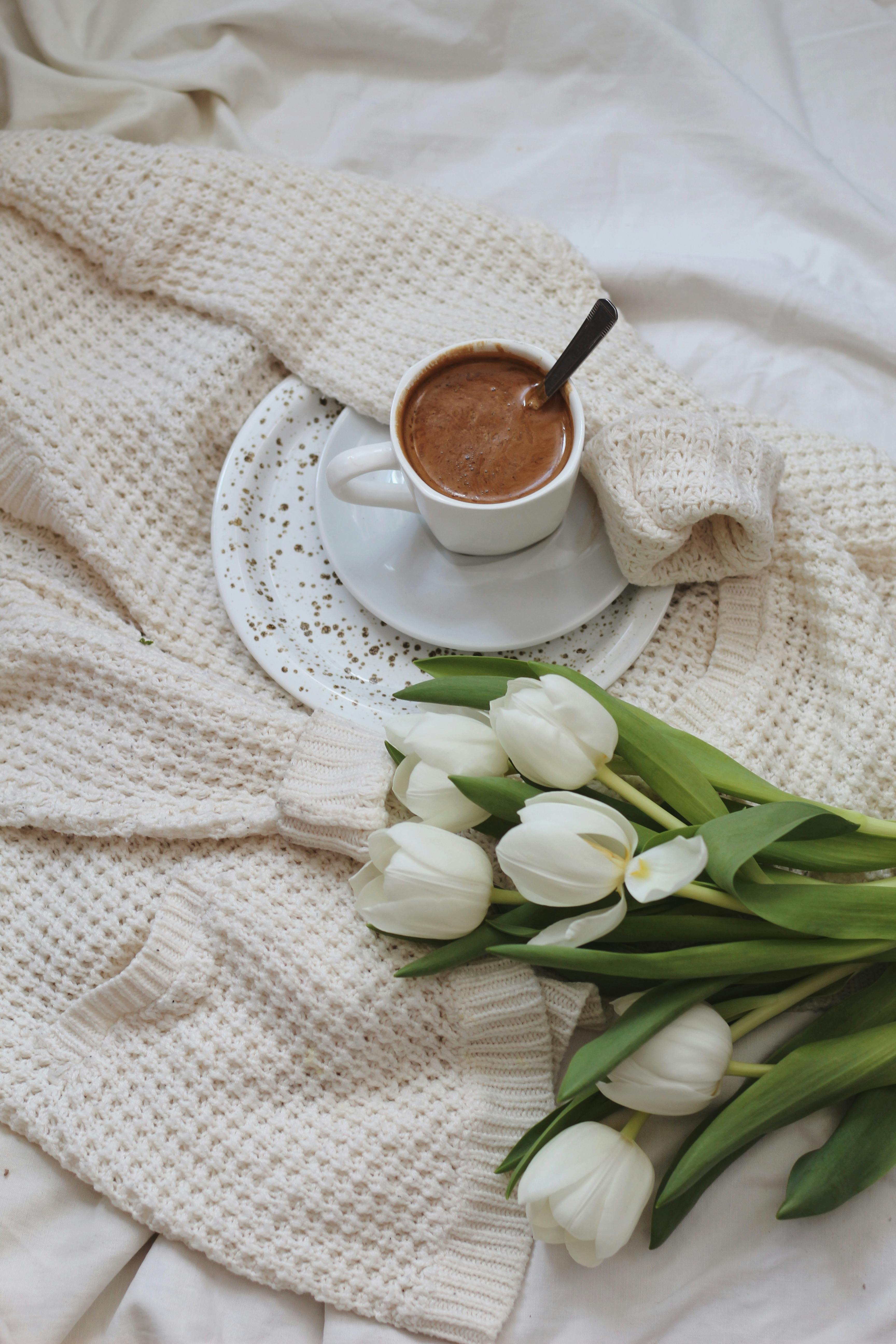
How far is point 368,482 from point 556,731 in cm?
33

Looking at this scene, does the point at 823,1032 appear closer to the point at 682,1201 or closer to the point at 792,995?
the point at 792,995

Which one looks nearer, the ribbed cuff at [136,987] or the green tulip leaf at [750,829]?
the green tulip leaf at [750,829]

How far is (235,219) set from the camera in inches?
37.8

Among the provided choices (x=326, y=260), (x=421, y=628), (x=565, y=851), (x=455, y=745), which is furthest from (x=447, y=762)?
(x=326, y=260)

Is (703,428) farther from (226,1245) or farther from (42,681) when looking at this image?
(226,1245)

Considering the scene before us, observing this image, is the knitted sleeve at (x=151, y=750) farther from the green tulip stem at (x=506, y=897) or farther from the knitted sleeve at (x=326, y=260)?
the knitted sleeve at (x=326, y=260)

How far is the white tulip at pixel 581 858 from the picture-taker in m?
0.57

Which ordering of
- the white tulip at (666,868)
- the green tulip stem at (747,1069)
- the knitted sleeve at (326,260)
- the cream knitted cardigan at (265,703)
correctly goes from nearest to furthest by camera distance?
the white tulip at (666,868), the green tulip stem at (747,1069), the cream knitted cardigan at (265,703), the knitted sleeve at (326,260)

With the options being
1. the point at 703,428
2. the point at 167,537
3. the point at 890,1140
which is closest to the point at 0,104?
the point at 167,537

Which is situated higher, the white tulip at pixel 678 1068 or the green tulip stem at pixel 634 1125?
the white tulip at pixel 678 1068

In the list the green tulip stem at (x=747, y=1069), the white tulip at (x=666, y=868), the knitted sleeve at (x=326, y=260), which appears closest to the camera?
the white tulip at (x=666, y=868)

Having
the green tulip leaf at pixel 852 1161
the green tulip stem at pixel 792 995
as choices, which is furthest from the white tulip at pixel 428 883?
the green tulip leaf at pixel 852 1161

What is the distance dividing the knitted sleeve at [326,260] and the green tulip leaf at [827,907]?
457 millimetres

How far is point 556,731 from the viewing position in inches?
24.3
